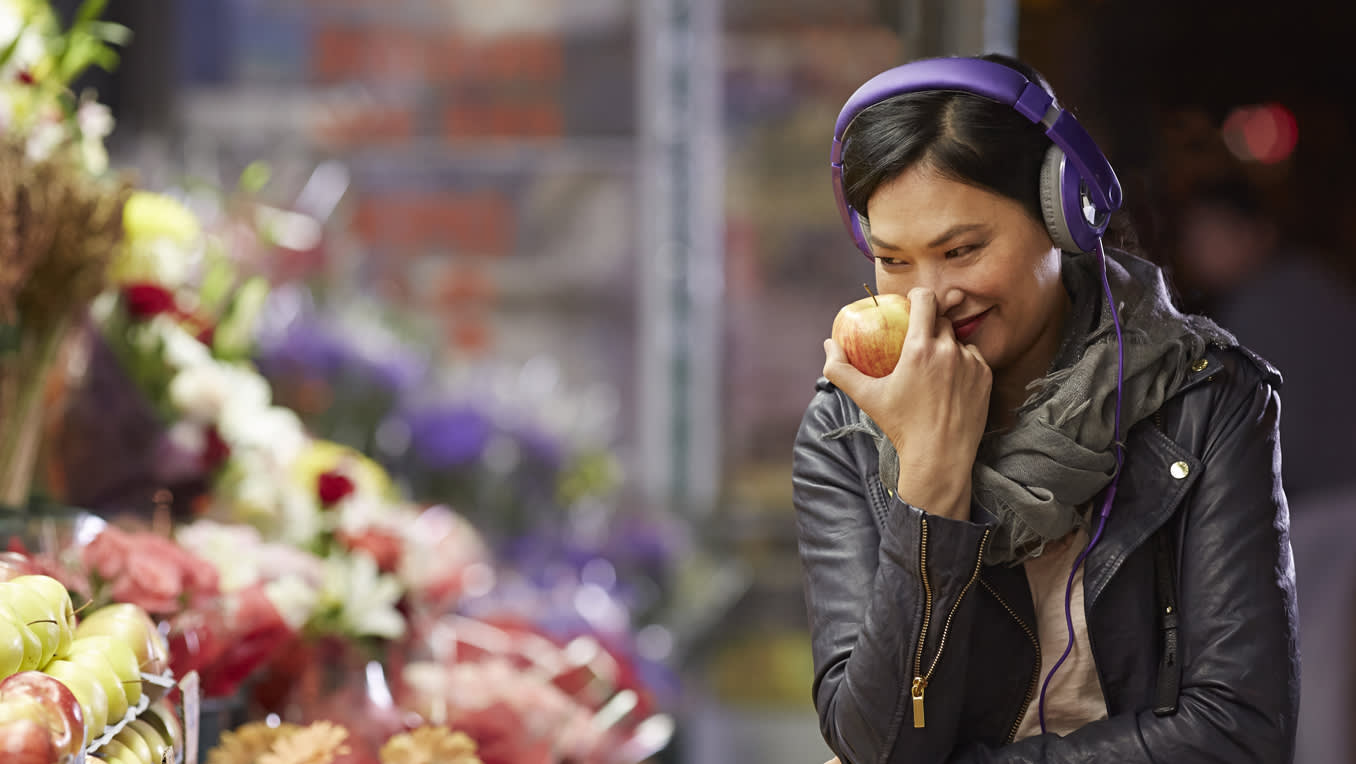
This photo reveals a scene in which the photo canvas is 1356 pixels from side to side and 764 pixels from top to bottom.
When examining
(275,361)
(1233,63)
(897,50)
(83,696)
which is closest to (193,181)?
(275,361)

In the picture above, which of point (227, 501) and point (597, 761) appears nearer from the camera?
point (597, 761)

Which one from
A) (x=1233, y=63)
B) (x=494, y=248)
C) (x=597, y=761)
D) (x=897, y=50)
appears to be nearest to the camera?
(x=597, y=761)

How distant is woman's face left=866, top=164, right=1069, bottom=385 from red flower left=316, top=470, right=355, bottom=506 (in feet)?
3.52

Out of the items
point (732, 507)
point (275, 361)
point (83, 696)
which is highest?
point (83, 696)

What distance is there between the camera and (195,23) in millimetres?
4367

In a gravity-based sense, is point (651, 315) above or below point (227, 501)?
below

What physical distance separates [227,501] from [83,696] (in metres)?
1.02

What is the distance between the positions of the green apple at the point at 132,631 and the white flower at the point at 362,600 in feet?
1.53

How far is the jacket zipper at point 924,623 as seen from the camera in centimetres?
93

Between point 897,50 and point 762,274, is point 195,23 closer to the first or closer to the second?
point 762,274

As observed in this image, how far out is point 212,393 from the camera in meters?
1.87

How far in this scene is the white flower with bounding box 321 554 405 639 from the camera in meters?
1.57

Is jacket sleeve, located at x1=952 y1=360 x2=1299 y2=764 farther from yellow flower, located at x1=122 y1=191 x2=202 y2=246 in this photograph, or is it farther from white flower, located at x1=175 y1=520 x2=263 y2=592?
yellow flower, located at x1=122 y1=191 x2=202 y2=246

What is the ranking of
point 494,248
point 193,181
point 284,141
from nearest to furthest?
1. point 193,181
2. point 284,141
3. point 494,248
